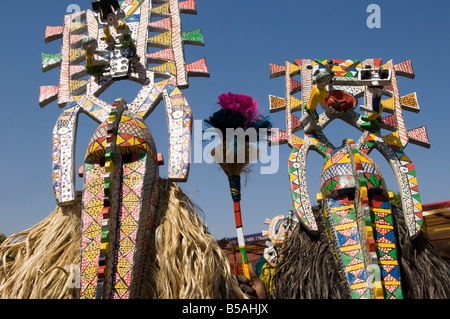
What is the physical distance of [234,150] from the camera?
5.22 metres

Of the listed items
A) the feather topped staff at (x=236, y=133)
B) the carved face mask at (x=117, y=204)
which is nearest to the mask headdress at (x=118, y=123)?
the carved face mask at (x=117, y=204)

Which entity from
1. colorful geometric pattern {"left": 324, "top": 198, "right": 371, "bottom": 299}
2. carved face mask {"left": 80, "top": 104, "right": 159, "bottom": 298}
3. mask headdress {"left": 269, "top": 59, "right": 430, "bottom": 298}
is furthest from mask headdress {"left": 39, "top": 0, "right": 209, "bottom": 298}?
colorful geometric pattern {"left": 324, "top": 198, "right": 371, "bottom": 299}

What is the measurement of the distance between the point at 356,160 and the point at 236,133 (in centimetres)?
127

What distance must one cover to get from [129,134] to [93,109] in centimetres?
83

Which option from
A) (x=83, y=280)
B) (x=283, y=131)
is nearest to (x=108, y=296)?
(x=83, y=280)

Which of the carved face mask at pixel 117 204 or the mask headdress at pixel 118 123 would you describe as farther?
the mask headdress at pixel 118 123

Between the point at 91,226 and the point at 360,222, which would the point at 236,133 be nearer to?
the point at 360,222

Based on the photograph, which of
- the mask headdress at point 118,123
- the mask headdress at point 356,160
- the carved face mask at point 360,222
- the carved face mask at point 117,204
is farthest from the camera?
the mask headdress at point 356,160

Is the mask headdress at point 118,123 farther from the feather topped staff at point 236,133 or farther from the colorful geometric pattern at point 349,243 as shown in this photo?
the colorful geometric pattern at point 349,243

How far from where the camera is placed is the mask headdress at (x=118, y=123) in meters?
3.97

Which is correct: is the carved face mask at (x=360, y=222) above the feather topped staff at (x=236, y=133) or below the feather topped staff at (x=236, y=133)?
below

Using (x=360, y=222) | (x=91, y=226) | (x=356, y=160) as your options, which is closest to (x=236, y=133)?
(x=356, y=160)
